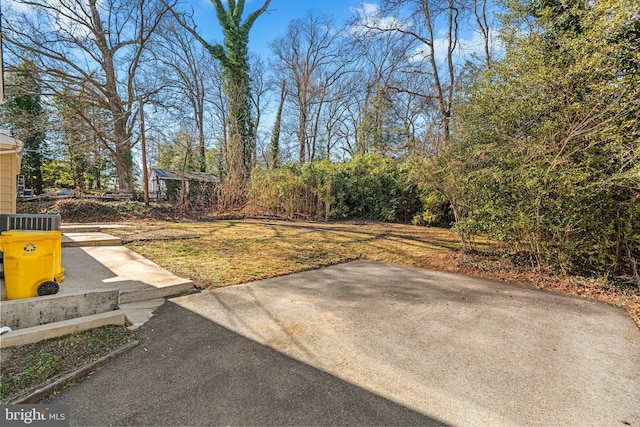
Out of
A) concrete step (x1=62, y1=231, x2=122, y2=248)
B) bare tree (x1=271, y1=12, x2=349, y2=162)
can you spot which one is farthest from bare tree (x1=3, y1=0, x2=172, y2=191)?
concrete step (x1=62, y1=231, x2=122, y2=248)

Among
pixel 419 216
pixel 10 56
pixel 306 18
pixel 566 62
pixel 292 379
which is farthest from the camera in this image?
pixel 306 18

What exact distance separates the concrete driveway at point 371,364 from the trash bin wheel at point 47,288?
1.00 m

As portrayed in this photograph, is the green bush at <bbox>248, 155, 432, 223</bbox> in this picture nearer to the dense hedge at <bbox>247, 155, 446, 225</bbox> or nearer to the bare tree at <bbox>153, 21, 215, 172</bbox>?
the dense hedge at <bbox>247, 155, 446, 225</bbox>

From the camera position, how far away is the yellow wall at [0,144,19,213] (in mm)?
5836

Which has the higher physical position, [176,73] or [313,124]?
[176,73]

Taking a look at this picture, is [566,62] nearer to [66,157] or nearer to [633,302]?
[633,302]

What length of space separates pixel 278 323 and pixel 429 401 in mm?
1486

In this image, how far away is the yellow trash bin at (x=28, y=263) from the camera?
2.55 meters

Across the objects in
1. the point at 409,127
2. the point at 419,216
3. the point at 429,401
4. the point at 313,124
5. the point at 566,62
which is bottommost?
the point at 429,401

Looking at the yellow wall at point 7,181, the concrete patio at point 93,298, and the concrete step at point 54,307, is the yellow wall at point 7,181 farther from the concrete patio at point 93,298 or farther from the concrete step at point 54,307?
the concrete step at point 54,307

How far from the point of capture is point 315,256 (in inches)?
221

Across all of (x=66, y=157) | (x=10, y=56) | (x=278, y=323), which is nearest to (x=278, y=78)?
(x=10, y=56)

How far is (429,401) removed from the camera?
173 cm

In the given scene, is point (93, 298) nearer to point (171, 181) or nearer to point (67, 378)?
point (67, 378)
